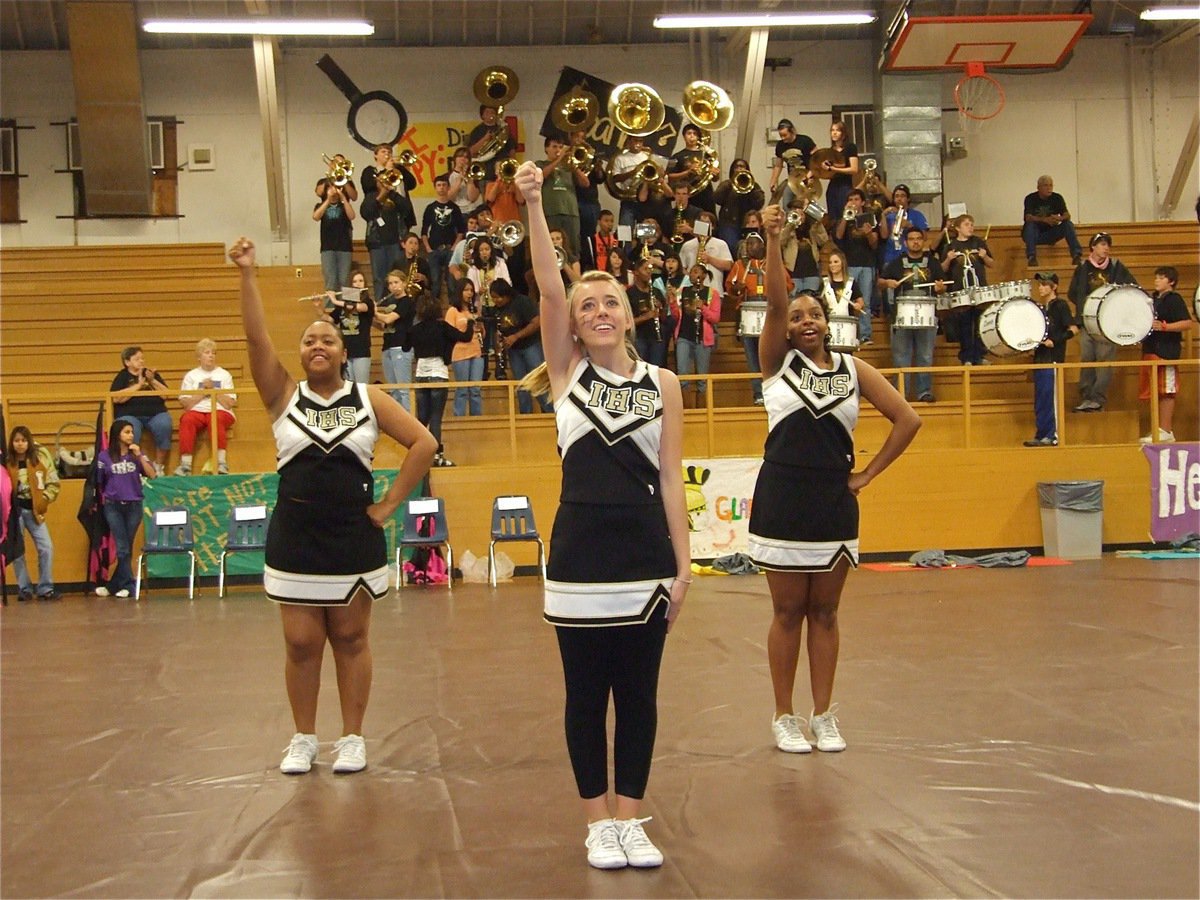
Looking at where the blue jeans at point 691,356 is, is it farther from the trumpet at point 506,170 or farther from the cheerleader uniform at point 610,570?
the cheerleader uniform at point 610,570

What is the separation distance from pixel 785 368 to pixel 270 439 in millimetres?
9618

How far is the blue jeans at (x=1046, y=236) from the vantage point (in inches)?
695

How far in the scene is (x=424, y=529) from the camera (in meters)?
12.4

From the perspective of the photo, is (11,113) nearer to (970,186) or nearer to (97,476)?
(97,476)

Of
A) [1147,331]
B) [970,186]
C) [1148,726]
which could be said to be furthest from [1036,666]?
[970,186]

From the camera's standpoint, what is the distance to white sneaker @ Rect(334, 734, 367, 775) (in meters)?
5.02

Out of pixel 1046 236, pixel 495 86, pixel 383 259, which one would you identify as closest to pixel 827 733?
pixel 383 259

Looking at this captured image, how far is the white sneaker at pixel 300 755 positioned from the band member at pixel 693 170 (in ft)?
40.8

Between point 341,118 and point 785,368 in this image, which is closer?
point 785,368

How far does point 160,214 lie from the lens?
19.6m

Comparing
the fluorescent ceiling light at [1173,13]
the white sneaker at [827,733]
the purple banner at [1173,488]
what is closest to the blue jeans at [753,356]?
the purple banner at [1173,488]

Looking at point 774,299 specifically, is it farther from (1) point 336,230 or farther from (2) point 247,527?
(1) point 336,230

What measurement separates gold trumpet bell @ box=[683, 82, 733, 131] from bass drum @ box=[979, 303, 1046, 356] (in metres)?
5.11

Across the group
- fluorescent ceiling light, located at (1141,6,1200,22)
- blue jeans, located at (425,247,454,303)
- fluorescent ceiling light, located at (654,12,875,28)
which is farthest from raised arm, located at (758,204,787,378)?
fluorescent ceiling light, located at (1141,6,1200,22)
